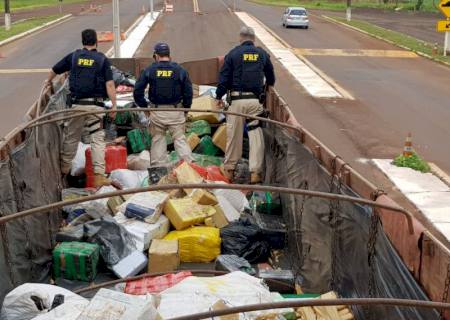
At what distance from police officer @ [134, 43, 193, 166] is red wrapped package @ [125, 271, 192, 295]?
12.5 ft

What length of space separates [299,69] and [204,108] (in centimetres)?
1522

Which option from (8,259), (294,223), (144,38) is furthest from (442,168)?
(144,38)

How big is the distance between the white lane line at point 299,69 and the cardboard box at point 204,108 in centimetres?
928

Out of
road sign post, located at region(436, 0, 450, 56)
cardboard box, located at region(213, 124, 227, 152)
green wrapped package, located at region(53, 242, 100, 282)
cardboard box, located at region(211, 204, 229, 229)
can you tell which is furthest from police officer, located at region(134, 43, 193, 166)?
road sign post, located at region(436, 0, 450, 56)

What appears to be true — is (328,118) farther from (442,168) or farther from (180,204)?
(180,204)

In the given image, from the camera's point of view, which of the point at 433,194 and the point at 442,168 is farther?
the point at 442,168

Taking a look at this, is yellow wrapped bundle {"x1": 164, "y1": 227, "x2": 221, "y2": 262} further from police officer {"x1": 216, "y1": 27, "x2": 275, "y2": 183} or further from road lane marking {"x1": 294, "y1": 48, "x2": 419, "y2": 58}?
road lane marking {"x1": 294, "y1": 48, "x2": 419, "y2": 58}

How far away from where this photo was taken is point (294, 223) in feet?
25.1

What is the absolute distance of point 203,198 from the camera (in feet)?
27.7

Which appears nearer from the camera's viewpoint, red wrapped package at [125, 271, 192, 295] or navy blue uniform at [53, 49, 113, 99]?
red wrapped package at [125, 271, 192, 295]

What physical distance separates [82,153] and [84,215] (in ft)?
8.85

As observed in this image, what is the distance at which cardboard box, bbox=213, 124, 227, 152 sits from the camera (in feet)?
37.3

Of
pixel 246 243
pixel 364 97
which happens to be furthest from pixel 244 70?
pixel 364 97

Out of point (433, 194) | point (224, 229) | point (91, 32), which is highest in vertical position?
point (91, 32)
